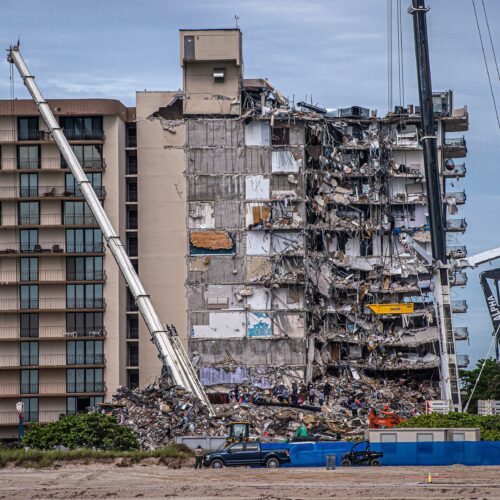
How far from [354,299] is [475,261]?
500 inches

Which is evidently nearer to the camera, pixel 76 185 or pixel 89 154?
pixel 76 185

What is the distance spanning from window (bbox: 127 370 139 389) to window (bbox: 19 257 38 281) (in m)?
9.59

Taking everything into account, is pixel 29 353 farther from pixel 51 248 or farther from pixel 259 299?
pixel 259 299

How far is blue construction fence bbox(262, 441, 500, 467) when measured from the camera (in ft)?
241

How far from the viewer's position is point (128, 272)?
98.6 m

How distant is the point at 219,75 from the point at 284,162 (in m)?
7.82

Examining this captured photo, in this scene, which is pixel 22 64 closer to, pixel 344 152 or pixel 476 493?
pixel 344 152

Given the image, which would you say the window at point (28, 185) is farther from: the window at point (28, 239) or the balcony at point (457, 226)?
the balcony at point (457, 226)

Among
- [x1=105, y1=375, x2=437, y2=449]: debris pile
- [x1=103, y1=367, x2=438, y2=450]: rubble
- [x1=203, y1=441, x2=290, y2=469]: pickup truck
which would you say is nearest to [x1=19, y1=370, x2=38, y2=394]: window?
[x1=105, y1=375, x2=437, y2=449]: debris pile

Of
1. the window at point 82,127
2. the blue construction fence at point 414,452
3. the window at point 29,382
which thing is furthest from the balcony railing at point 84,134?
the blue construction fence at point 414,452

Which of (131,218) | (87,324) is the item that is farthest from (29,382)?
(131,218)

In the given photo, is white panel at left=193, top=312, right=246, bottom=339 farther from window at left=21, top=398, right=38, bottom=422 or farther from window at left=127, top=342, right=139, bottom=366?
window at left=21, top=398, right=38, bottom=422

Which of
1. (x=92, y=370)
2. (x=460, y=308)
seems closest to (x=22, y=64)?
(x=92, y=370)

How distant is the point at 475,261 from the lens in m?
100
